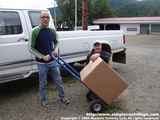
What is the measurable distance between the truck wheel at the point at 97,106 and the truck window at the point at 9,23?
7.60ft

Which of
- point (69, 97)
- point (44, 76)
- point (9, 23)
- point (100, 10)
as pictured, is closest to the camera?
point (44, 76)

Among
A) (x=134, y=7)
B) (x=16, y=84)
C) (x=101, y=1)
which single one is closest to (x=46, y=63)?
(x=16, y=84)

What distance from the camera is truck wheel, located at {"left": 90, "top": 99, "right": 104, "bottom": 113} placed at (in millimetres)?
3532

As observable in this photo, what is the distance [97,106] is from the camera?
141 inches

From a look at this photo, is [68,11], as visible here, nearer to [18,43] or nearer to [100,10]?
[100,10]

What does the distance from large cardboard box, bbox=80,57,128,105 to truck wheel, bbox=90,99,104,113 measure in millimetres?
111

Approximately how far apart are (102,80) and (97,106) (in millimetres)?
556

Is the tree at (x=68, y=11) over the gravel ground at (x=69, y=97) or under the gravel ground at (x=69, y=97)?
over

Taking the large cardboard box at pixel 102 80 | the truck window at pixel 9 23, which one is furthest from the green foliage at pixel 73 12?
the large cardboard box at pixel 102 80

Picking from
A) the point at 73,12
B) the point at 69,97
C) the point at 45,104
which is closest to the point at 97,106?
the point at 69,97

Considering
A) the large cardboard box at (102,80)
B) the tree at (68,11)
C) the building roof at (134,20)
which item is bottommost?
the large cardboard box at (102,80)

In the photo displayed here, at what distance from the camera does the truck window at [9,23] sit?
3998mm

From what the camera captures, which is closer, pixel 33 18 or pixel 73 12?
pixel 33 18

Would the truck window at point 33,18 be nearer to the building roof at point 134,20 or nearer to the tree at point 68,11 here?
the building roof at point 134,20
